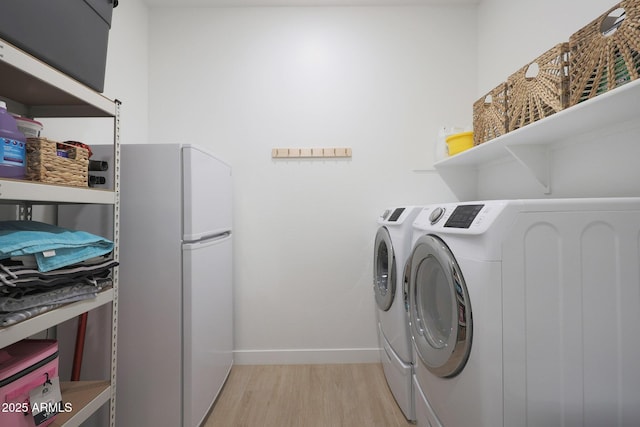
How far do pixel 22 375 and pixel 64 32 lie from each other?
1.10m

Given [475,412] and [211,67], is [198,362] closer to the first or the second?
[475,412]

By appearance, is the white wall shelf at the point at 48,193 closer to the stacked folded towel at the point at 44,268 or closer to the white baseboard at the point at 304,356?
the stacked folded towel at the point at 44,268

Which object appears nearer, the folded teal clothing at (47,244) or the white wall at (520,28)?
the folded teal clothing at (47,244)

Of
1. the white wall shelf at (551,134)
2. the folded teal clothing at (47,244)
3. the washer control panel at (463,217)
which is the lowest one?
the folded teal clothing at (47,244)

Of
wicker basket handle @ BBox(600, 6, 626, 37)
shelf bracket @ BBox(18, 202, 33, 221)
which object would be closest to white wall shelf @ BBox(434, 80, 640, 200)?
wicker basket handle @ BBox(600, 6, 626, 37)

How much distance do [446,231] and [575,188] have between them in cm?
87

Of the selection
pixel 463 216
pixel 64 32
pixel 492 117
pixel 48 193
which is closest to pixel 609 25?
pixel 492 117

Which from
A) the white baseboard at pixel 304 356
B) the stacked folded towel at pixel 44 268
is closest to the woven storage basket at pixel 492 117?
the white baseboard at pixel 304 356

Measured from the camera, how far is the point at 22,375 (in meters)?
0.86

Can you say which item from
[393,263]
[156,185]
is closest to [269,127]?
[156,185]

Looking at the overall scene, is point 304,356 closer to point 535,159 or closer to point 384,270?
point 384,270

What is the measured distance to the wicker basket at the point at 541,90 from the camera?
1104 mm

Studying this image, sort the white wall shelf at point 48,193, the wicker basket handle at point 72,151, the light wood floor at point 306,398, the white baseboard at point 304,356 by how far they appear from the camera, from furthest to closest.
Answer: the white baseboard at point 304,356 → the light wood floor at point 306,398 → the wicker basket handle at point 72,151 → the white wall shelf at point 48,193

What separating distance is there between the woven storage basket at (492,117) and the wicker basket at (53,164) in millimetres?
1935
